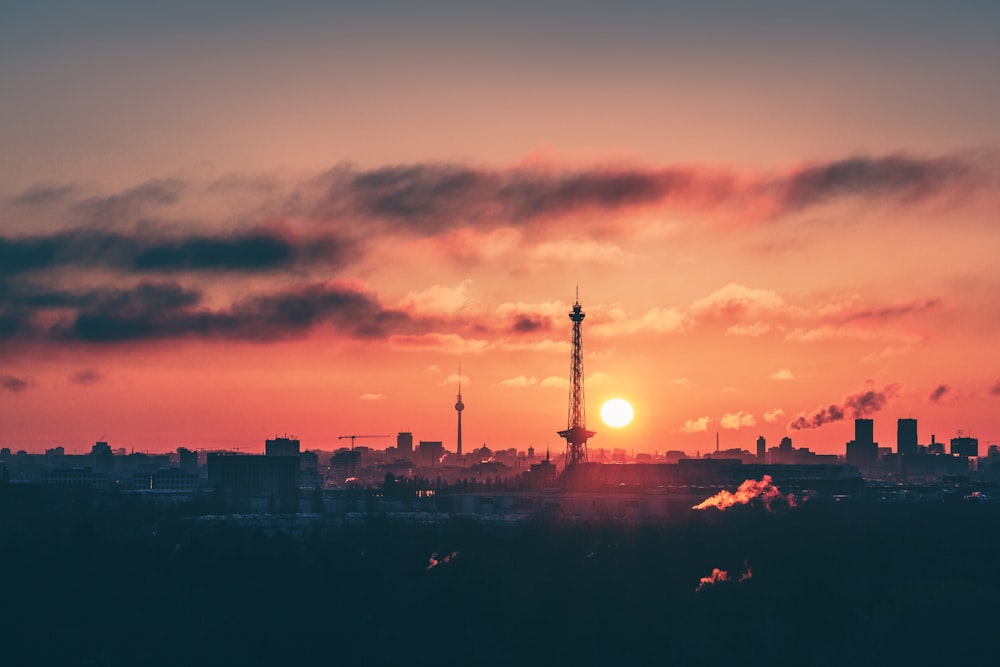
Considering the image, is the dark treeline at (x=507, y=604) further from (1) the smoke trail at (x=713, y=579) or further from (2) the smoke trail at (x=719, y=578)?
(1) the smoke trail at (x=713, y=579)

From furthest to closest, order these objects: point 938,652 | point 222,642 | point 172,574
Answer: point 172,574 < point 222,642 < point 938,652

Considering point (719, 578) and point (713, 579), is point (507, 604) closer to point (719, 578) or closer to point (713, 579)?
point (713, 579)

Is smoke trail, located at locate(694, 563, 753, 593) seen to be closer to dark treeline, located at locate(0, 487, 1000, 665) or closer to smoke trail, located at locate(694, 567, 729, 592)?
smoke trail, located at locate(694, 567, 729, 592)

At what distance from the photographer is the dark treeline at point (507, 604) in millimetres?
139625

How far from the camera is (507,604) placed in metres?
156

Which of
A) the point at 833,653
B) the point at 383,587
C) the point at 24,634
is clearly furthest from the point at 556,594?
the point at 24,634

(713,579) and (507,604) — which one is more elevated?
(713,579)

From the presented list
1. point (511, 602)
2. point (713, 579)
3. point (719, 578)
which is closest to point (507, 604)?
point (511, 602)

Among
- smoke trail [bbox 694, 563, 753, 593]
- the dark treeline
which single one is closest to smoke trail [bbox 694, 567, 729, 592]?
smoke trail [bbox 694, 563, 753, 593]

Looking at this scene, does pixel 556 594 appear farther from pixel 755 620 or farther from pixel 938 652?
pixel 938 652

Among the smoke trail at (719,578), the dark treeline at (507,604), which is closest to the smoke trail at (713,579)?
the smoke trail at (719,578)

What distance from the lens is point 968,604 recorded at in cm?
14562

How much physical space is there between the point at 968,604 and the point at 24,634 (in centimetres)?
7611

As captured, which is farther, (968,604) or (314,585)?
(314,585)
